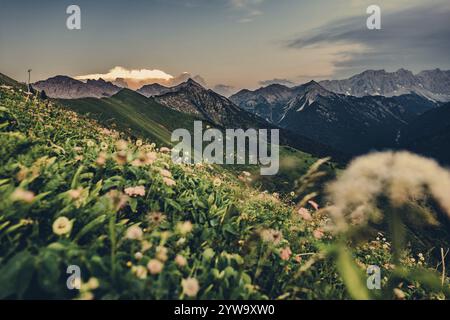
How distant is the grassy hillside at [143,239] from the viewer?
3967 mm

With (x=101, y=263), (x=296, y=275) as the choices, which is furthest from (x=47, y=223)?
(x=296, y=275)

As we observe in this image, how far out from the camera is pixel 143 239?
471 centimetres

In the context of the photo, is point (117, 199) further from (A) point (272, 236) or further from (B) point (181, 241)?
(A) point (272, 236)

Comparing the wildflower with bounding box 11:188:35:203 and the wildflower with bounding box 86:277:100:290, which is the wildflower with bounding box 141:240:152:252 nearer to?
the wildflower with bounding box 86:277:100:290

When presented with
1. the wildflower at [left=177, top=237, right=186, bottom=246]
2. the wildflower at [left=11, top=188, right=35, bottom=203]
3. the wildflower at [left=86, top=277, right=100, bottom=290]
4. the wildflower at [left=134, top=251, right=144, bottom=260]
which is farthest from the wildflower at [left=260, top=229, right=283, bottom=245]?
the wildflower at [left=11, top=188, right=35, bottom=203]

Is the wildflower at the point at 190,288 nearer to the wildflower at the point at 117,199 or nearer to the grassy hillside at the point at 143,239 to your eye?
the grassy hillside at the point at 143,239

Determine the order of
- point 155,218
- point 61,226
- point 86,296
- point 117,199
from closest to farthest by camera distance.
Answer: point 86,296 → point 61,226 → point 117,199 → point 155,218

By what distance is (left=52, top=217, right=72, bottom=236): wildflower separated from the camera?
4240 mm

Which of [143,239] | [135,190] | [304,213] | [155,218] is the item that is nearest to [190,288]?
[143,239]

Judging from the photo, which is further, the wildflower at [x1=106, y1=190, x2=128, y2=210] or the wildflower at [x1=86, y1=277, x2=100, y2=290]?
the wildflower at [x1=106, y1=190, x2=128, y2=210]

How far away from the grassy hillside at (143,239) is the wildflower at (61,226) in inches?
0.5

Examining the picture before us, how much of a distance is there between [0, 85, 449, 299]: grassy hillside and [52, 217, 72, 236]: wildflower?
0.04ft

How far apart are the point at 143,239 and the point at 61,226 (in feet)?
3.20

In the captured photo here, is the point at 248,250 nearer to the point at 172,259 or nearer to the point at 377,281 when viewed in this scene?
the point at 172,259
